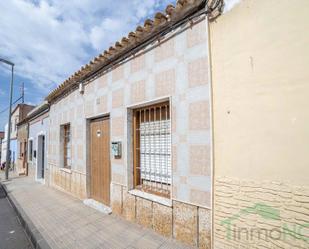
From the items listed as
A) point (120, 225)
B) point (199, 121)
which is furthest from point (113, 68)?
point (120, 225)

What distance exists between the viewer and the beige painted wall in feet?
7.07

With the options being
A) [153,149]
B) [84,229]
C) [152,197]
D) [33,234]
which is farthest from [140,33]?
[33,234]

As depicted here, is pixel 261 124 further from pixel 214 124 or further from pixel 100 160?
pixel 100 160

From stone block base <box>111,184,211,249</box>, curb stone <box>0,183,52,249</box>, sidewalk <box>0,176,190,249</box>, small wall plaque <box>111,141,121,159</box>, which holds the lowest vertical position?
curb stone <box>0,183,52,249</box>

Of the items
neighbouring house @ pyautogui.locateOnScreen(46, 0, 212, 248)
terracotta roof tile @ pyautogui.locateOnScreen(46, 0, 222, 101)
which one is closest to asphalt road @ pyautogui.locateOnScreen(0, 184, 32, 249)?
neighbouring house @ pyautogui.locateOnScreen(46, 0, 212, 248)

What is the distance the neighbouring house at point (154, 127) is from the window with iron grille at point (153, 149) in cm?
2

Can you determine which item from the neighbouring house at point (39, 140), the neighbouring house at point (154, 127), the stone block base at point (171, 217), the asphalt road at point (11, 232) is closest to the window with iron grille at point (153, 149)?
the neighbouring house at point (154, 127)

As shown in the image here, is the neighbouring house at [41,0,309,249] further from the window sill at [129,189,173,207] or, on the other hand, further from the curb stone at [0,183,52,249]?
the curb stone at [0,183,52,249]

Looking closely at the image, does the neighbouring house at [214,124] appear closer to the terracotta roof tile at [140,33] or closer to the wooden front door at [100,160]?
the terracotta roof tile at [140,33]

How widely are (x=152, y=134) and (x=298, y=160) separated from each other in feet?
8.23

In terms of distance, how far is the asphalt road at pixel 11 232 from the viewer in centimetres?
400

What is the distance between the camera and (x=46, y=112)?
988 centimetres

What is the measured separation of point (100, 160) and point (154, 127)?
221 cm

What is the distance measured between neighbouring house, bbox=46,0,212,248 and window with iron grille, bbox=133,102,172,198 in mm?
19
